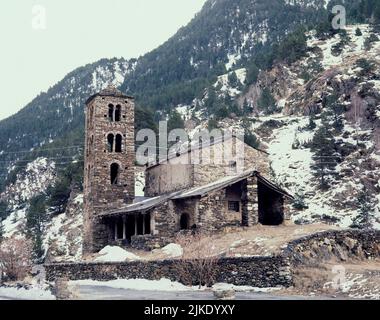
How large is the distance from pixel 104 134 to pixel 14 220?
45.5 meters

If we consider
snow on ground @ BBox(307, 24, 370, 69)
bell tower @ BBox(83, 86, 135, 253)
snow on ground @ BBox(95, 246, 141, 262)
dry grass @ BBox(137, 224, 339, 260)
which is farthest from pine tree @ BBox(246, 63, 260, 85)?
dry grass @ BBox(137, 224, 339, 260)

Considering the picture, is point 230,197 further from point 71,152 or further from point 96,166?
point 71,152

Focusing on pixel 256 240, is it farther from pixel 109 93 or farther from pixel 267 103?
pixel 267 103

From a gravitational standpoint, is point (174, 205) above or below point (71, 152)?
below

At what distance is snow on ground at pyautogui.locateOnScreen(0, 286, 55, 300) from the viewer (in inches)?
643

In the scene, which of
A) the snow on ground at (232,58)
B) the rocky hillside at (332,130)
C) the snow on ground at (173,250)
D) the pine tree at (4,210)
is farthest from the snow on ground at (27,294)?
the snow on ground at (232,58)

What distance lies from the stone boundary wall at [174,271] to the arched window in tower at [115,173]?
15701mm

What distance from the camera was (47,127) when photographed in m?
150

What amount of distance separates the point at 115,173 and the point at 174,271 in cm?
2228

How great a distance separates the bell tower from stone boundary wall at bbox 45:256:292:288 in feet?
45.0

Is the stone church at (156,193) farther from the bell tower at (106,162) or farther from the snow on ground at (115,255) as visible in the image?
the snow on ground at (115,255)

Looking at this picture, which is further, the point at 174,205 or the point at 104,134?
the point at 104,134

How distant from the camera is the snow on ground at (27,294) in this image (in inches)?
643
